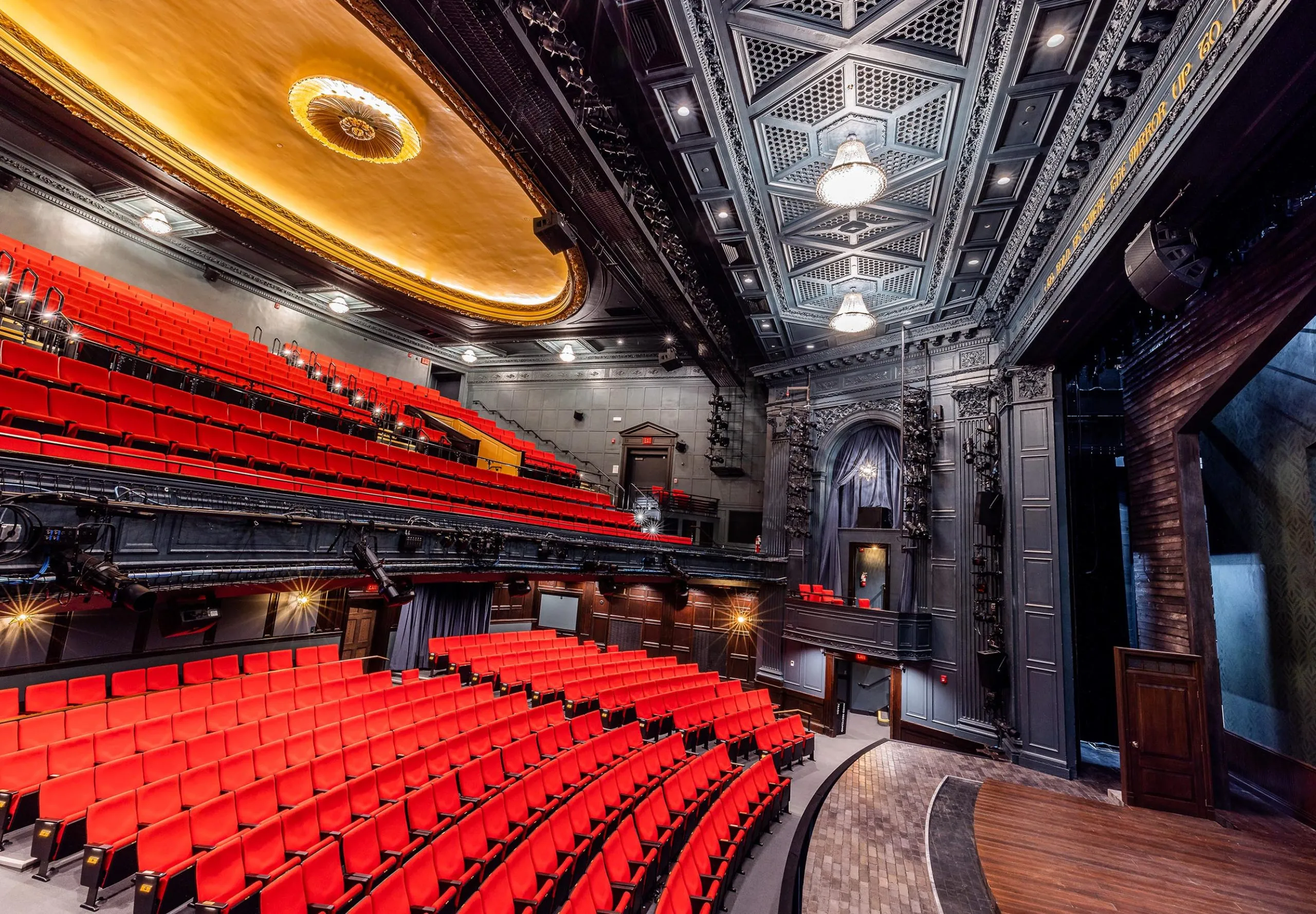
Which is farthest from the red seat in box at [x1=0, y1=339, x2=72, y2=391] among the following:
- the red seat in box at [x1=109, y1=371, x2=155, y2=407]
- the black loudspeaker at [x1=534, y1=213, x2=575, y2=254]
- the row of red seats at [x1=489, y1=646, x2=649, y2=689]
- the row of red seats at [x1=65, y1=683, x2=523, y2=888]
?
the row of red seats at [x1=489, y1=646, x2=649, y2=689]

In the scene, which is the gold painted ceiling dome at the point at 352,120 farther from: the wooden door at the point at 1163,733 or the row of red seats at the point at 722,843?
the wooden door at the point at 1163,733

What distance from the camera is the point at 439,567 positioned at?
4.61 metres

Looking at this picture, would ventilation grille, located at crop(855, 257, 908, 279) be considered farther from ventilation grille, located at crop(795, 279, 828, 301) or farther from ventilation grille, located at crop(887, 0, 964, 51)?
ventilation grille, located at crop(887, 0, 964, 51)

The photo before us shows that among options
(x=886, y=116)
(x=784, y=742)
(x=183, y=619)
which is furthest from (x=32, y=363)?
(x=784, y=742)

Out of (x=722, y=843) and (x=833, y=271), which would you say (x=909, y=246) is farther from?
(x=722, y=843)

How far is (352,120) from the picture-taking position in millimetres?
5074

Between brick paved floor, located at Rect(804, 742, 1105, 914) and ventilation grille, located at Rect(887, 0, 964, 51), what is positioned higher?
ventilation grille, located at Rect(887, 0, 964, 51)

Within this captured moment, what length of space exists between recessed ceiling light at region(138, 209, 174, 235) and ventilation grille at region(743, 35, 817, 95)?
675cm

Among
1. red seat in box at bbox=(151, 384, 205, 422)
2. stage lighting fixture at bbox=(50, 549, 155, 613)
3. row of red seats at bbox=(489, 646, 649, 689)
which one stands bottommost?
row of red seats at bbox=(489, 646, 649, 689)

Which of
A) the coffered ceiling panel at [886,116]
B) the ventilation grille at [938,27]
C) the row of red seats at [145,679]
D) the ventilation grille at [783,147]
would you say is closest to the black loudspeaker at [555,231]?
the coffered ceiling panel at [886,116]

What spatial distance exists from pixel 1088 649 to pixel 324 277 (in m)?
10.1

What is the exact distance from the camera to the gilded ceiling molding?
4621mm

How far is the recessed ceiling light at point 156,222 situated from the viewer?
645 centimetres

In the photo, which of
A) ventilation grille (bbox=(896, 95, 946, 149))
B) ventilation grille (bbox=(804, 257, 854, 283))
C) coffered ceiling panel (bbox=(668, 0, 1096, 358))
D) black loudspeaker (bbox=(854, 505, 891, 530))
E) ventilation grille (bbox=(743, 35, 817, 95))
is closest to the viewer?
coffered ceiling panel (bbox=(668, 0, 1096, 358))
